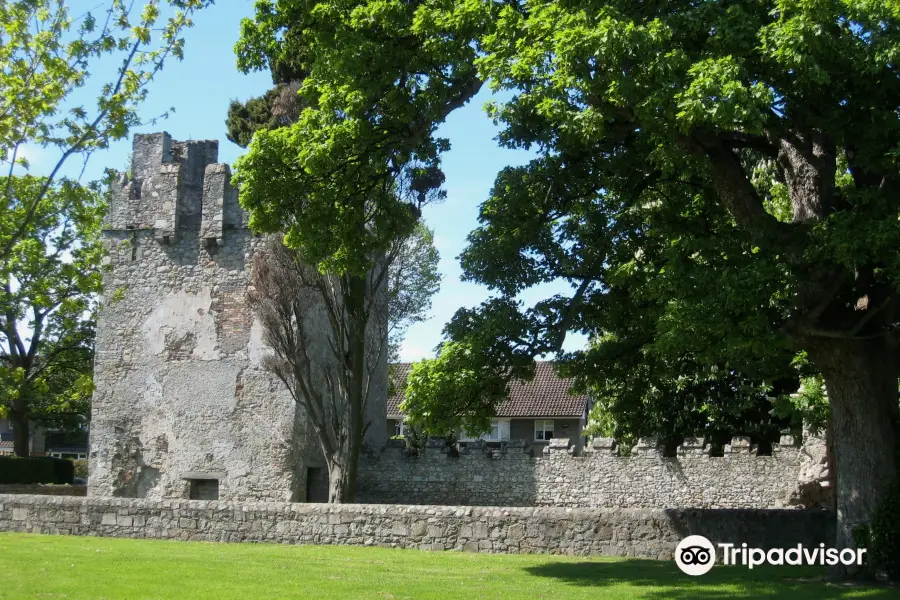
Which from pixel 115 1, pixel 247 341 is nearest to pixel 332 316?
pixel 247 341

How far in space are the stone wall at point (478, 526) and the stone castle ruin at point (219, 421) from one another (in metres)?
6.85

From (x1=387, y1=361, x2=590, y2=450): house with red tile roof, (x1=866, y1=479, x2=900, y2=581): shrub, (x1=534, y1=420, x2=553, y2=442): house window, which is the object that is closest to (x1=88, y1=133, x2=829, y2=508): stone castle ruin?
(x1=866, y1=479, x2=900, y2=581): shrub

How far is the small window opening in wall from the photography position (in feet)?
82.4

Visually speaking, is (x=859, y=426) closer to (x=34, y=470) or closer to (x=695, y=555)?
(x=695, y=555)

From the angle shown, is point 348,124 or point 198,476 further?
point 198,476

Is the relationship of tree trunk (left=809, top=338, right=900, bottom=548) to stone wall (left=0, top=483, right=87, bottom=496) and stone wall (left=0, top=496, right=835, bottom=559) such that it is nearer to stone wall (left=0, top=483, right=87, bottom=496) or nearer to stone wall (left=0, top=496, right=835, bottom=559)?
stone wall (left=0, top=496, right=835, bottom=559)

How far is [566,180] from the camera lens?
1526 cm

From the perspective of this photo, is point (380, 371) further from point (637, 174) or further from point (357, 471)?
point (637, 174)

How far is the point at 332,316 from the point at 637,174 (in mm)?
10451

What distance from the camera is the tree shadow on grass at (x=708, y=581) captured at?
11703 mm

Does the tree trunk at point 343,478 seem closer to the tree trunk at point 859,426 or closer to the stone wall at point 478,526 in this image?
the stone wall at point 478,526

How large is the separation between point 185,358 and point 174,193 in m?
4.59

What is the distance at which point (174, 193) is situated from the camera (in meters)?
26.5

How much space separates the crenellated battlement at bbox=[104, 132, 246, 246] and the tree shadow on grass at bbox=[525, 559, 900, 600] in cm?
1532
